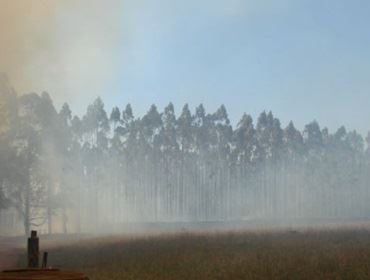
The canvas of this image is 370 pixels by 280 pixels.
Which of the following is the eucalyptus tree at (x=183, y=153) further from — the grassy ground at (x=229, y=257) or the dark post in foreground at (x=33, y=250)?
the dark post in foreground at (x=33, y=250)

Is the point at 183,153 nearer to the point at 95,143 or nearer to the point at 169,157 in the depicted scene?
the point at 169,157

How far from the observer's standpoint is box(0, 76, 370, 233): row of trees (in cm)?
5728

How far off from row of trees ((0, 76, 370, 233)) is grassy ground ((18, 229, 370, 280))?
1040 inches

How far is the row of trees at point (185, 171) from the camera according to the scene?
5728 cm

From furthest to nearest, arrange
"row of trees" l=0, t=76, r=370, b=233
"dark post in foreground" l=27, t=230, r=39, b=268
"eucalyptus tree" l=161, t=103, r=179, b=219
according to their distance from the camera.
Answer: "eucalyptus tree" l=161, t=103, r=179, b=219
"row of trees" l=0, t=76, r=370, b=233
"dark post in foreground" l=27, t=230, r=39, b=268

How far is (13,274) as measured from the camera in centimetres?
1038

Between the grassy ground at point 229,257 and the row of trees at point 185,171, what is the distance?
26420 mm

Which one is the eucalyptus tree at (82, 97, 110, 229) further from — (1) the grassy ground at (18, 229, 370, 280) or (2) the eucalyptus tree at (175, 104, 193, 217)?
(1) the grassy ground at (18, 229, 370, 280)

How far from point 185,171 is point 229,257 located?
66.5 meters

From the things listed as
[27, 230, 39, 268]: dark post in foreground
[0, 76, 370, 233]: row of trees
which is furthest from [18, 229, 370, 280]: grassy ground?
[0, 76, 370, 233]: row of trees

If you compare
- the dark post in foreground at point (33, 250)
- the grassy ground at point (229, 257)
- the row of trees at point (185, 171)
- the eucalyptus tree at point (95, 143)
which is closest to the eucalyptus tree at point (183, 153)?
the row of trees at point (185, 171)

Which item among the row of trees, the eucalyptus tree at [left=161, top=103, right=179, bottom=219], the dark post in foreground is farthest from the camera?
the eucalyptus tree at [left=161, top=103, right=179, bottom=219]

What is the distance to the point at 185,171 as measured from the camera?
86.8 metres

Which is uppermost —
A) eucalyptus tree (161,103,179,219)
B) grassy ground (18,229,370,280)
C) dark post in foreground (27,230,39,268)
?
eucalyptus tree (161,103,179,219)
